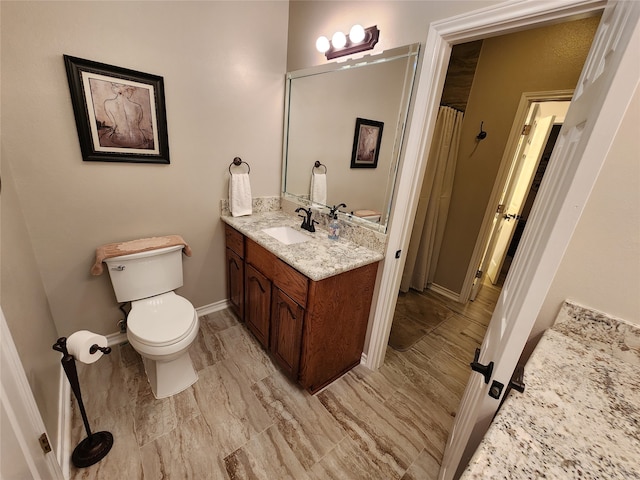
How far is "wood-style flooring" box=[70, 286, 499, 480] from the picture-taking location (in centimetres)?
129

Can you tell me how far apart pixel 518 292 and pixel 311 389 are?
55.4 inches

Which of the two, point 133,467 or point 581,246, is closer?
point 581,246

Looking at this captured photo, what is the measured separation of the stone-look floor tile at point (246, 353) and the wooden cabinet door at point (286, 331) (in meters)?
0.14

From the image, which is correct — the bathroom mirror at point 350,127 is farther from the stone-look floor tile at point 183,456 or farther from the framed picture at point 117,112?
the stone-look floor tile at point 183,456

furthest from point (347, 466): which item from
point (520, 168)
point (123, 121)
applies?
point (520, 168)

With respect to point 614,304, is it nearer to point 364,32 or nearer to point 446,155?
point 364,32

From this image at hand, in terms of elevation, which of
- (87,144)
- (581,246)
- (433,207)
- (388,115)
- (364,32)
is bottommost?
(433,207)

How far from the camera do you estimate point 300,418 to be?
1.53 m

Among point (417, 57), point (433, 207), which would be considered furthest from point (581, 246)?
point (433, 207)

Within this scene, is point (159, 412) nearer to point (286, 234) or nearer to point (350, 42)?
point (286, 234)

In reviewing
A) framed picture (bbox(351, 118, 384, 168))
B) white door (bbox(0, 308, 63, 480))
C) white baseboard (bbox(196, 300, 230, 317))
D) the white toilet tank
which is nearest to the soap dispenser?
framed picture (bbox(351, 118, 384, 168))

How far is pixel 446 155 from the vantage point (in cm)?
259

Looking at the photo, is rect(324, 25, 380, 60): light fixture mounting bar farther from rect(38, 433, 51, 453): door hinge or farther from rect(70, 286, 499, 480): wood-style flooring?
rect(38, 433, 51, 453): door hinge

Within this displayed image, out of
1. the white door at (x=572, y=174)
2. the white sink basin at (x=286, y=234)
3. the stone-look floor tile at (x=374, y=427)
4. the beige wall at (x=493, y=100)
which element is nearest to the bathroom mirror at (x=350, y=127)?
the white sink basin at (x=286, y=234)
